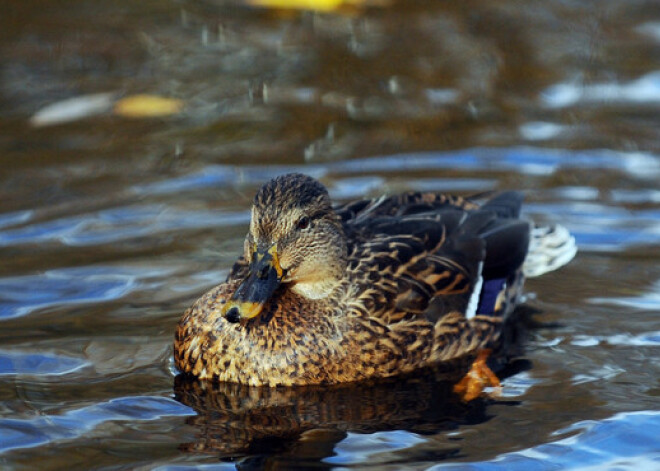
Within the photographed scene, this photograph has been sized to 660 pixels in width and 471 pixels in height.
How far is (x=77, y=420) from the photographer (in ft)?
21.0

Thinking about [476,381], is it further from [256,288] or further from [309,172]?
[309,172]

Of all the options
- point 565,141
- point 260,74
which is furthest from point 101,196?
point 565,141

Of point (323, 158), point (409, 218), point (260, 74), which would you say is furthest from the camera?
point (260, 74)

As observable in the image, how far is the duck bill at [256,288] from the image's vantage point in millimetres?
6668

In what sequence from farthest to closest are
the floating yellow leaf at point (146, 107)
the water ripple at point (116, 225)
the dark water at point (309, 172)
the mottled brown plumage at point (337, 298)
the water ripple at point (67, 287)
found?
the floating yellow leaf at point (146, 107) < the water ripple at point (116, 225) < the water ripple at point (67, 287) < the mottled brown plumage at point (337, 298) < the dark water at point (309, 172)

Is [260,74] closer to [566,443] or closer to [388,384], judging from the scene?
[388,384]

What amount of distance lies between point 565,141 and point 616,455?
533 centimetres

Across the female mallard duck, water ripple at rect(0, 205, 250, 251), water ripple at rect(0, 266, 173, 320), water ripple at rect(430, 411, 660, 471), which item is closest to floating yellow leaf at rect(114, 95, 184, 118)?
water ripple at rect(0, 205, 250, 251)

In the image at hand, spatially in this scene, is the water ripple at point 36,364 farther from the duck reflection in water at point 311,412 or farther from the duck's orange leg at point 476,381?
the duck's orange leg at point 476,381

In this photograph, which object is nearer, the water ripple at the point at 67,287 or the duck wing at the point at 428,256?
the duck wing at the point at 428,256

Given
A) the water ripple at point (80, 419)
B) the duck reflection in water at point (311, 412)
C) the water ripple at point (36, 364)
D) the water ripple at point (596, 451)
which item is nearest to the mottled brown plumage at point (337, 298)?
the duck reflection in water at point (311, 412)

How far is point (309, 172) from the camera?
10289 millimetres

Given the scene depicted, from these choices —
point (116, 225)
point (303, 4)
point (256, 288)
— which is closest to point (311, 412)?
point (256, 288)

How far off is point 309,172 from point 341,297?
3.17m
